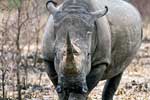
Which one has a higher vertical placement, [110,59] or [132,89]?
[110,59]

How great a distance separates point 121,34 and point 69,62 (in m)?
2.14

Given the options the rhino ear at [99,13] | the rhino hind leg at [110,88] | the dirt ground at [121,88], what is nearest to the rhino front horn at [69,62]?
the rhino ear at [99,13]

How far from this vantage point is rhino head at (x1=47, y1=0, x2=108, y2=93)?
7.19 metres

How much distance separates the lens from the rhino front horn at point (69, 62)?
6996 mm

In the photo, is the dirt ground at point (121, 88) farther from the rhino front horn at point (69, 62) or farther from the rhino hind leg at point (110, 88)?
the rhino front horn at point (69, 62)

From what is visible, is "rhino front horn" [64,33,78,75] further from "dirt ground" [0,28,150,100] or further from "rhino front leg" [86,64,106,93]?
"dirt ground" [0,28,150,100]

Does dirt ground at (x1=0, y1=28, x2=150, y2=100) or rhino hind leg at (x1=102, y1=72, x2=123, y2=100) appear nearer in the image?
rhino hind leg at (x1=102, y1=72, x2=123, y2=100)

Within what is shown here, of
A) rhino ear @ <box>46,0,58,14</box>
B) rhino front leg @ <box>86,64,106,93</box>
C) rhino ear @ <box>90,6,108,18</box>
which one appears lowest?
rhino front leg @ <box>86,64,106,93</box>

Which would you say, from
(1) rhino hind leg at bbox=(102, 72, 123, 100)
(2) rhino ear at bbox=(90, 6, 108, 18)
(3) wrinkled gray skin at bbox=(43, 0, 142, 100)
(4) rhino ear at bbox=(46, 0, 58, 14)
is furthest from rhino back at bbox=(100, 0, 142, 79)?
(4) rhino ear at bbox=(46, 0, 58, 14)

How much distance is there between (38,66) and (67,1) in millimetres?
7252

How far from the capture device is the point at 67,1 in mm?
8031

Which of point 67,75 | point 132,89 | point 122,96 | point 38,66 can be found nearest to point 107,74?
point 67,75

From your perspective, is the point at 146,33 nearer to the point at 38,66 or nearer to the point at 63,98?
the point at 38,66

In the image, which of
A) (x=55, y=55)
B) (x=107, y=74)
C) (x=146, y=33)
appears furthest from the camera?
(x=146, y=33)
